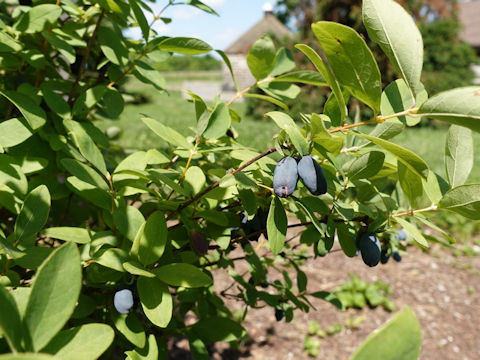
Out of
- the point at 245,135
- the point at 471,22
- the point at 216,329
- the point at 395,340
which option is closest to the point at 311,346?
the point at 216,329

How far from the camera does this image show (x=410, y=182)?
64cm

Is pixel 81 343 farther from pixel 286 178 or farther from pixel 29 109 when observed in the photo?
pixel 29 109

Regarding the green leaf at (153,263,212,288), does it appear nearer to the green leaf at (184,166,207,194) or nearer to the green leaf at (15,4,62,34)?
the green leaf at (184,166,207,194)

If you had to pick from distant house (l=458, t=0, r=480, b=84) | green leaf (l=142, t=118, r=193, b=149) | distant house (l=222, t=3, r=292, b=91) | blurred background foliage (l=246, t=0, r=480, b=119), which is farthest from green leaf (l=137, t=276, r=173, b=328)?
distant house (l=458, t=0, r=480, b=84)

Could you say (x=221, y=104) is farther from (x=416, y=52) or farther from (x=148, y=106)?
(x=148, y=106)

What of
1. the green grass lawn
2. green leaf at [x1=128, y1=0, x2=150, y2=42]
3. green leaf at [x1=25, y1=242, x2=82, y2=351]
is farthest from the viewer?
the green grass lawn

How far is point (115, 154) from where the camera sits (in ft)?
6.25

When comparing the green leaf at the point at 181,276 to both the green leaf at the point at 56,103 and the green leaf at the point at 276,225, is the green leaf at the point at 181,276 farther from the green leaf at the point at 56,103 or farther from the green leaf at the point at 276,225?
the green leaf at the point at 56,103

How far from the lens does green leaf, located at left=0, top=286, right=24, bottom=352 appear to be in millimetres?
336

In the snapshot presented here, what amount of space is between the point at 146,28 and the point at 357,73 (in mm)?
579

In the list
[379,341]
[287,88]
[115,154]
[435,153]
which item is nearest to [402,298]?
[115,154]

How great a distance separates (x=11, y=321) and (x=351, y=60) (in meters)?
0.47

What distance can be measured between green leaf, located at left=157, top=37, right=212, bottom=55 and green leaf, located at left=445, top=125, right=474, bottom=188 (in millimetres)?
507

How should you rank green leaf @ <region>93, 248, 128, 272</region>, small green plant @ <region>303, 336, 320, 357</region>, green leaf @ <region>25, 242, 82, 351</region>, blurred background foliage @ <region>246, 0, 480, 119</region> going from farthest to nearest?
1. blurred background foliage @ <region>246, 0, 480, 119</region>
2. small green plant @ <region>303, 336, 320, 357</region>
3. green leaf @ <region>93, 248, 128, 272</region>
4. green leaf @ <region>25, 242, 82, 351</region>
